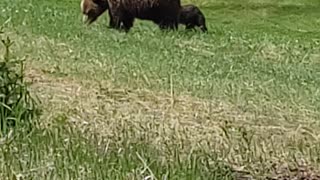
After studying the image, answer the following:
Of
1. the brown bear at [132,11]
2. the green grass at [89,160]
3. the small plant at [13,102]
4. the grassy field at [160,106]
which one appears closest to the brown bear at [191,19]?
the brown bear at [132,11]

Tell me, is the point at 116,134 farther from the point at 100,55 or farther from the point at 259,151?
the point at 100,55

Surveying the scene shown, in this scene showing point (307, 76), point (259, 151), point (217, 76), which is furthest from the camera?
point (307, 76)

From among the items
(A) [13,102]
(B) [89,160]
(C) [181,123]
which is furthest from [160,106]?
(B) [89,160]

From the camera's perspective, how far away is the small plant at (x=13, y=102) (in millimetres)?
6215

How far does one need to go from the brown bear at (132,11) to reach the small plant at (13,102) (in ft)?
35.1

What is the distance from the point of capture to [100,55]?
11.8 m

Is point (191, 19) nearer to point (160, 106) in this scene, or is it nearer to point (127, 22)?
point (127, 22)

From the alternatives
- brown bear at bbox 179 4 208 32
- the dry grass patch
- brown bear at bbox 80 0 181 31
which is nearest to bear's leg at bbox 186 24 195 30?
brown bear at bbox 179 4 208 32

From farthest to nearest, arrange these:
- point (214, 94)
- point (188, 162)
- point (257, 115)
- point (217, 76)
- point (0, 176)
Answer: point (217, 76), point (214, 94), point (257, 115), point (188, 162), point (0, 176)

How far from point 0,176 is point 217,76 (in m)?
6.10

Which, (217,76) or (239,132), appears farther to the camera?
(217,76)

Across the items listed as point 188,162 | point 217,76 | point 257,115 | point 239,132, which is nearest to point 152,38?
point 217,76

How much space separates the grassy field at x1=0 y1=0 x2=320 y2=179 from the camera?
5578mm

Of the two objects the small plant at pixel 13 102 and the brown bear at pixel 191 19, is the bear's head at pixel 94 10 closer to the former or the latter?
the brown bear at pixel 191 19
